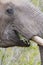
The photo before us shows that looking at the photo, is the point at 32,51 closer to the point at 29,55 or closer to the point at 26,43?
the point at 29,55

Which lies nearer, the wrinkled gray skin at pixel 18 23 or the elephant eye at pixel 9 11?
the wrinkled gray skin at pixel 18 23

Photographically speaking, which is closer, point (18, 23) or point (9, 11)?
point (18, 23)

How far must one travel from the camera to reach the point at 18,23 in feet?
20.1

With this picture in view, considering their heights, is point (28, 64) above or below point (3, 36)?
above

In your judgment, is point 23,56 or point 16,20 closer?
point 16,20

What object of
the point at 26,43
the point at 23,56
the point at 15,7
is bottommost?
the point at 26,43

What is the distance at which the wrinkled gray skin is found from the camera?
234 inches

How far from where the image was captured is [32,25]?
5988mm

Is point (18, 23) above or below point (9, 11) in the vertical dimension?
below

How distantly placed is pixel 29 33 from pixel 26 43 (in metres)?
0.23

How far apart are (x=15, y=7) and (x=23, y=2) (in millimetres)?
125

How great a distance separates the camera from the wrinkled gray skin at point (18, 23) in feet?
19.5

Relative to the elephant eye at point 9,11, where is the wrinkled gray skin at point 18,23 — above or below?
below

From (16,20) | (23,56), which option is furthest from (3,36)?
(23,56)
